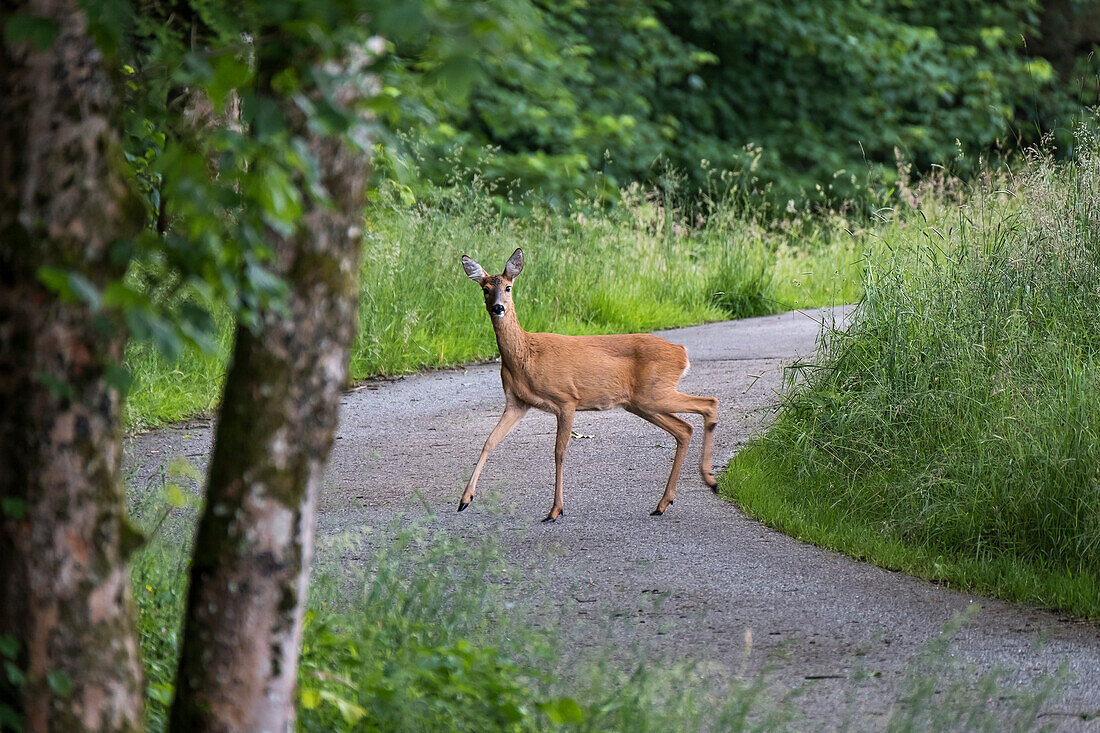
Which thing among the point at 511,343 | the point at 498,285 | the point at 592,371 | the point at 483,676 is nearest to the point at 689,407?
the point at 592,371

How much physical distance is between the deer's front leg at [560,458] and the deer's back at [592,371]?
0.26 ft

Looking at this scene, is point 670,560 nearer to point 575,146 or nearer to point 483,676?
point 483,676

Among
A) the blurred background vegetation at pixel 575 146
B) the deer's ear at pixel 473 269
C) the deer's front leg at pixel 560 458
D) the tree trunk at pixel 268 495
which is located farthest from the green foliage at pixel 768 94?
the tree trunk at pixel 268 495

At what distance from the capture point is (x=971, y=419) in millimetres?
6094

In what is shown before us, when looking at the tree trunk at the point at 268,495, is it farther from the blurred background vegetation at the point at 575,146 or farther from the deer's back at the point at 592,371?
the deer's back at the point at 592,371

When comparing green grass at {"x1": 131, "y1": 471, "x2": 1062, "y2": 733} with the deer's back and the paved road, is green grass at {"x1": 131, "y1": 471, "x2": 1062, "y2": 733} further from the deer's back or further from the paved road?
the deer's back

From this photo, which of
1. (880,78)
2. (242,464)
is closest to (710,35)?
(880,78)

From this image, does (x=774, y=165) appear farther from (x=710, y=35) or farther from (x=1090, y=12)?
(x=1090, y=12)

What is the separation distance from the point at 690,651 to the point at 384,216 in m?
8.98

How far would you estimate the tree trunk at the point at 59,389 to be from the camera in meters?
2.51

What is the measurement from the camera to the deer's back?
6.74 meters

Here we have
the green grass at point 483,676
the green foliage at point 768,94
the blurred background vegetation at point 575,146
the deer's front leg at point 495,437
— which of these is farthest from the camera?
the green foliage at point 768,94

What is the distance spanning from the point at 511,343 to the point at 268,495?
422 cm

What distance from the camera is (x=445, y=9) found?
2.04 meters
